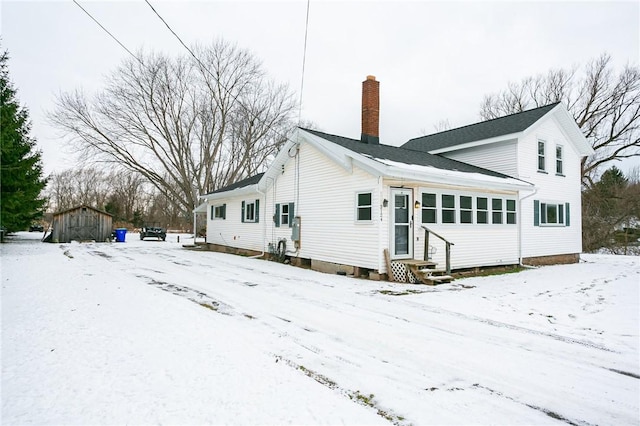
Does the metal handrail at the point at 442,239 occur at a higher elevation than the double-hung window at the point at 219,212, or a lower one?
lower

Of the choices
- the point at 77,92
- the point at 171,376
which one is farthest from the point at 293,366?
the point at 77,92

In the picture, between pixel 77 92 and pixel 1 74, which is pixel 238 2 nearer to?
pixel 1 74

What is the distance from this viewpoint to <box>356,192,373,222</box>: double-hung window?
9.94m

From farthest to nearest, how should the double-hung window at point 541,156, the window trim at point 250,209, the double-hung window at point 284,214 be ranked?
the window trim at point 250,209
the double-hung window at point 541,156
the double-hung window at point 284,214

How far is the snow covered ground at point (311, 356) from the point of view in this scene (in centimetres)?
281

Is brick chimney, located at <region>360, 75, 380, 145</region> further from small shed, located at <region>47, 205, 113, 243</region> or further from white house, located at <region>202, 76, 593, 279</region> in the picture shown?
small shed, located at <region>47, 205, 113, 243</region>

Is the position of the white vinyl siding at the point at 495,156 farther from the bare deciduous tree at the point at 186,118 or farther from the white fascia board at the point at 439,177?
the bare deciduous tree at the point at 186,118

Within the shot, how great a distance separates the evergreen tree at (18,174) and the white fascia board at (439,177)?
17.9 m

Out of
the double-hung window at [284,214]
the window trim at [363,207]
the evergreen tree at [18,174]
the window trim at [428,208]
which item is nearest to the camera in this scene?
the window trim at [363,207]

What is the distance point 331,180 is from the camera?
1144 centimetres

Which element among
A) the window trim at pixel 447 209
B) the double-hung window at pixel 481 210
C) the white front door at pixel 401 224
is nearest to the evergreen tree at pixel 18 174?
the white front door at pixel 401 224

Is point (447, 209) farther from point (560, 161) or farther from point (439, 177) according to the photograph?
point (560, 161)

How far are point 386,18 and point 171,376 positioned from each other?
11.7 m

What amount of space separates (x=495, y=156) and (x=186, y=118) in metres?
24.9
